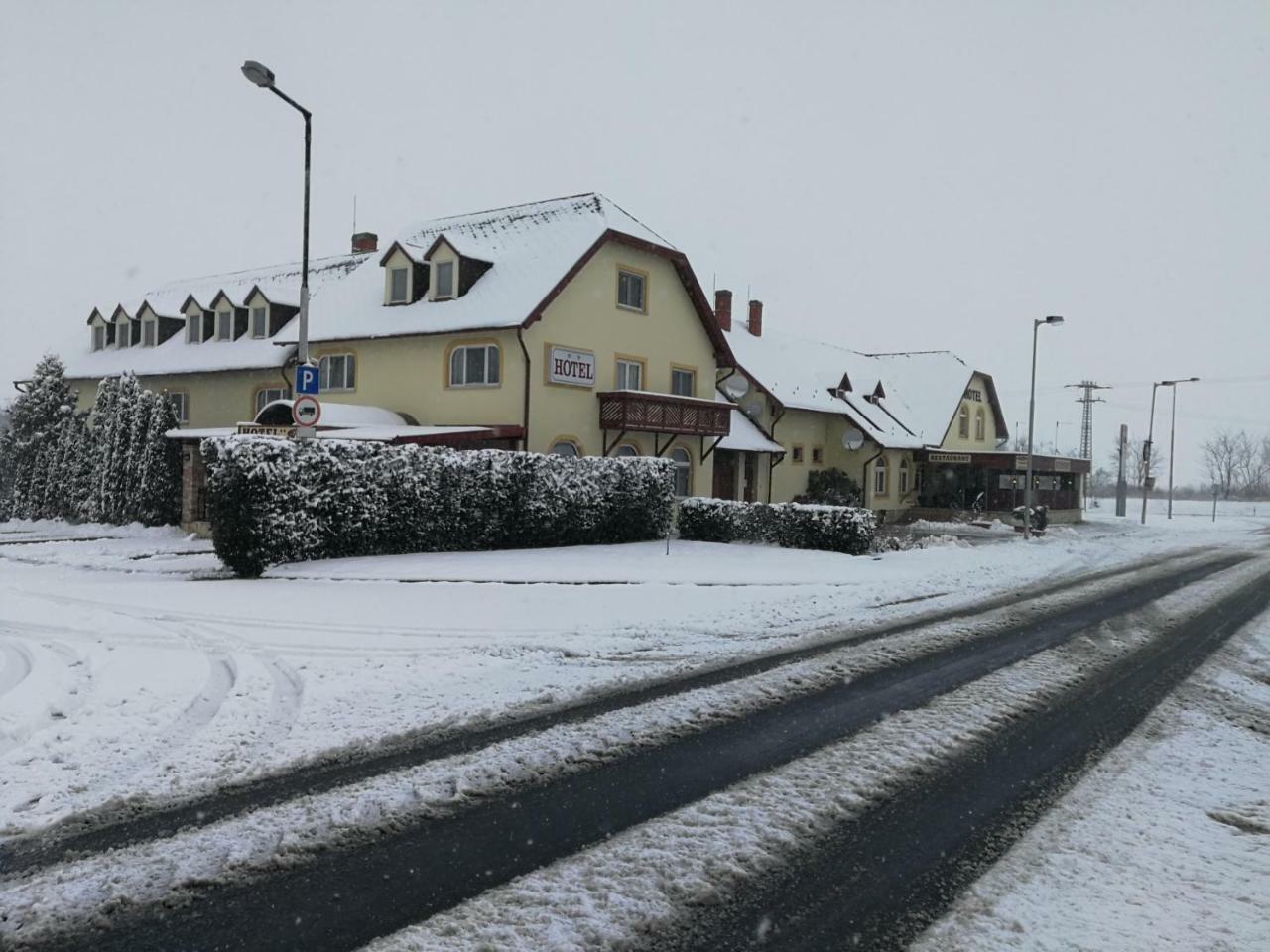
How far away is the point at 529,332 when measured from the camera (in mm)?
25094

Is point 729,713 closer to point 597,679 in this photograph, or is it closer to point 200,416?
point 597,679

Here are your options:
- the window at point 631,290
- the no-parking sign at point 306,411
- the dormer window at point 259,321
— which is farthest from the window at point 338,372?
the no-parking sign at point 306,411

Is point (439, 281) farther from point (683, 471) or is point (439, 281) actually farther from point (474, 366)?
point (683, 471)

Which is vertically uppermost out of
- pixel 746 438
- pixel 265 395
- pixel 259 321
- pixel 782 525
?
pixel 259 321

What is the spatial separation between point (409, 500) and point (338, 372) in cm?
1332

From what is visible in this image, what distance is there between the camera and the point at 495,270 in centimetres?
2739

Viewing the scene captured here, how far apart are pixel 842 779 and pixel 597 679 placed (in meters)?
3.13

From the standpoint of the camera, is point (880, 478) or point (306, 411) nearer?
point (306, 411)

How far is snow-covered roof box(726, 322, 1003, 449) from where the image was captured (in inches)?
1641

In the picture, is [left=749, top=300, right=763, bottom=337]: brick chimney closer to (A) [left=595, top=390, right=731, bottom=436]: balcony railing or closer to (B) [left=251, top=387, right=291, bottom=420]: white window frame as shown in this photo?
(A) [left=595, top=390, right=731, bottom=436]: balcony railing

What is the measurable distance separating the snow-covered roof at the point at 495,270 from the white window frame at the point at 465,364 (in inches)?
28.3

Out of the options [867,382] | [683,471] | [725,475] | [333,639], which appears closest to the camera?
[333,639]

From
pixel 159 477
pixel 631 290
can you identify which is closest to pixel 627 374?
pixel 631 290

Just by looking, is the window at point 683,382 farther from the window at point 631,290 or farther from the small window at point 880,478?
the small window at point 880,478
